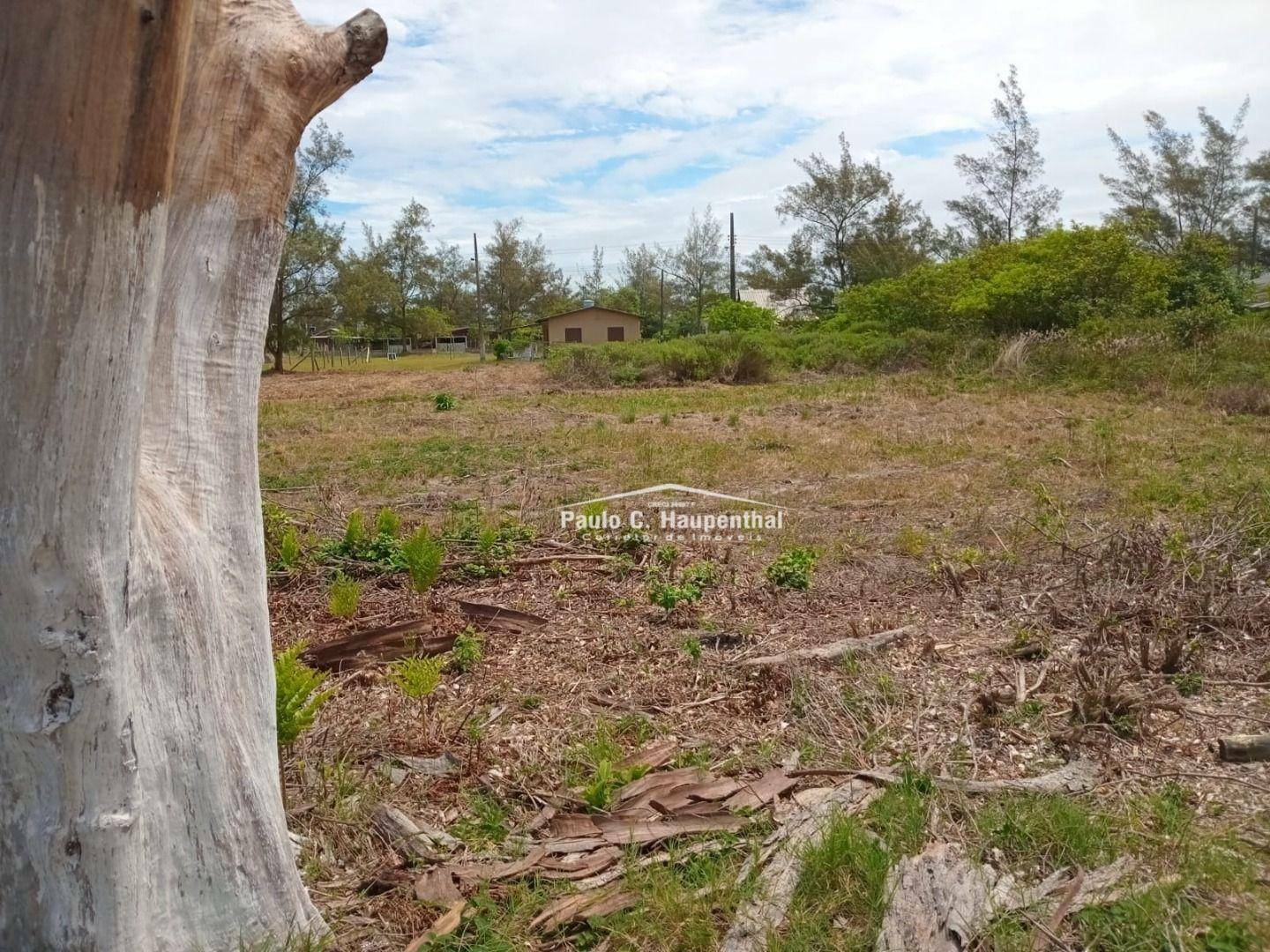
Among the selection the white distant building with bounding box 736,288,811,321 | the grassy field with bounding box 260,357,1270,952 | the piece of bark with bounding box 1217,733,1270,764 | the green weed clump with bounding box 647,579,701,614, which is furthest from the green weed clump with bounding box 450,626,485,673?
the white distant building with bounding box 736,288,811,321

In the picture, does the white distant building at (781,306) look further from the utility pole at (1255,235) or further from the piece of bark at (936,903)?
the piece of bark at (936,903)

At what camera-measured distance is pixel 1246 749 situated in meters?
3.14

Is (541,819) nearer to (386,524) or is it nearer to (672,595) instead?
(672,595)

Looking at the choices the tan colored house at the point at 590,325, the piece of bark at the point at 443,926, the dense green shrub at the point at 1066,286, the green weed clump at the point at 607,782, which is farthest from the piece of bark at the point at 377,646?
the tan colored house at the point at 590,325

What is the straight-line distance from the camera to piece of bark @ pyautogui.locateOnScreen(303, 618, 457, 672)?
4.33m

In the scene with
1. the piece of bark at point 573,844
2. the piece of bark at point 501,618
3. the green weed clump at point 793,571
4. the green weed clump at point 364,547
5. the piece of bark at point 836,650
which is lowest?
the piece of bark at point 573,844

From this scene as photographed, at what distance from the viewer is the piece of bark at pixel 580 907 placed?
94.0 inches

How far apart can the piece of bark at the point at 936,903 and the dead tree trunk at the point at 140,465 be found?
1408 millimetres

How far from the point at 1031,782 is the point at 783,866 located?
3.27ft

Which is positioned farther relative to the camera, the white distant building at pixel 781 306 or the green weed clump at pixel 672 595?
the white distant building at pixel 781 306

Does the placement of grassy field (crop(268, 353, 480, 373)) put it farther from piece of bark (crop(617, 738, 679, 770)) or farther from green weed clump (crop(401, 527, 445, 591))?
piece of bark (crop(617, 738, 679, 770))

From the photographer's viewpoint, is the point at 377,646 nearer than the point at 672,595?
Yes

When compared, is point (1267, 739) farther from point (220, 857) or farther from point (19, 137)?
point (19, 137)

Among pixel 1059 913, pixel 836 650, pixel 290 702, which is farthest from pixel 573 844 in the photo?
pixel 836 650
